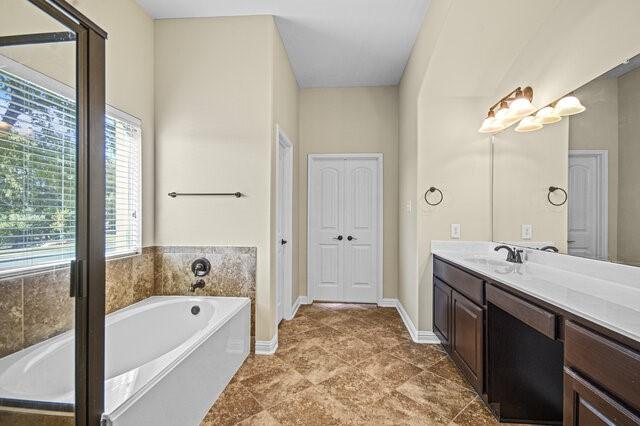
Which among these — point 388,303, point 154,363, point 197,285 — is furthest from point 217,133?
point 388,303

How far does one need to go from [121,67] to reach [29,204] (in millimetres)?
1912

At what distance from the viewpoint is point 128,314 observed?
7.32 ft

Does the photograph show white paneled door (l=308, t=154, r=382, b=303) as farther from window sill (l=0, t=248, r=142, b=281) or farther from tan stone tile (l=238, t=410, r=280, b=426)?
window sill (l=0, t=248, r=142, b=281)

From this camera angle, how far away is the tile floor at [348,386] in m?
1.87

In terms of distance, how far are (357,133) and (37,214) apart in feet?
12.0

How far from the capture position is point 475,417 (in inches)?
73.5

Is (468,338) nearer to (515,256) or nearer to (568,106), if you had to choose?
Answer: (515,256)

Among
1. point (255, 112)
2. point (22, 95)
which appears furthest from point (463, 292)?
point (22, 95)

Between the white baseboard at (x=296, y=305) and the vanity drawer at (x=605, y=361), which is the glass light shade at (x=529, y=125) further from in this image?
the white baseboard at (x=296, y=305)

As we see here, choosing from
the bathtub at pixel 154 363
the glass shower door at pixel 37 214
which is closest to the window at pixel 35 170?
the glass shower door at pixel 37 214

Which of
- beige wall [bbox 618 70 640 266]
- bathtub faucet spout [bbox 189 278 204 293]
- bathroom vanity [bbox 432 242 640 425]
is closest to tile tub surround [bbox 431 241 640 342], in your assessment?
bathroom vanity [bbox 432 242 640 425]

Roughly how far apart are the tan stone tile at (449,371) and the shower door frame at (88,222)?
2178 millimetres

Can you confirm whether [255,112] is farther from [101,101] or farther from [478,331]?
[478,331]

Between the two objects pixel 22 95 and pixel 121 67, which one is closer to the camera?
pixel 22 95
